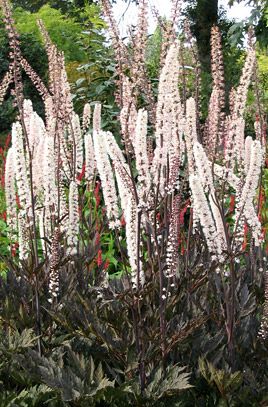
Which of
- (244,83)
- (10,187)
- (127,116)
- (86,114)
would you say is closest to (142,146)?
(127,116)

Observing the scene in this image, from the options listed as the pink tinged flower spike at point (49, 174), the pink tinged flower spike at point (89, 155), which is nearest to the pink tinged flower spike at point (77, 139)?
the pink tinged flower spike at point (89, 155)

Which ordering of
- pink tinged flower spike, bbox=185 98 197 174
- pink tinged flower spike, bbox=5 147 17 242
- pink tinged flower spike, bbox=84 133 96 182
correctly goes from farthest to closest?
pink tinged flower spike, bbox=84 133 96 182 < pink tinged flower spike, bbox=5 147 17 242 < pink tinged flower spike, bbox=185 98 197 174

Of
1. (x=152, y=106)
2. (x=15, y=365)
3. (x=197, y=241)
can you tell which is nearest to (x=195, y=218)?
(x=197, y=241)

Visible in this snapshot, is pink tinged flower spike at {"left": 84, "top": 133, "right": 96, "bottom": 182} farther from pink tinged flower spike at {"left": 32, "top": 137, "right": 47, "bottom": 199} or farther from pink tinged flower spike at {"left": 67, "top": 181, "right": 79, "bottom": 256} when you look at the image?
pink tinged flower spike at {"left": 67, "top": 181, "right": 79, "bottom": 256}

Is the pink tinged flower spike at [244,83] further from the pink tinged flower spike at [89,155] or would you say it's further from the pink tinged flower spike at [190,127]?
the pink tinged flower spike at [89,155]

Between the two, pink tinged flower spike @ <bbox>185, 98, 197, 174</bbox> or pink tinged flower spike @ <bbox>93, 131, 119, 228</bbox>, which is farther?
pink tinged flower spike @ <bbox>185, 98, 197, 174</bbox>

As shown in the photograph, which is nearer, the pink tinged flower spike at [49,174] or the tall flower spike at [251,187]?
the tall flower spike at [251,187]

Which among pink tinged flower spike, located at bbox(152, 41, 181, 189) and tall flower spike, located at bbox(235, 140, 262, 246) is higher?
pink tinged flower spike, located at bbox(152, 41, 181, 189)

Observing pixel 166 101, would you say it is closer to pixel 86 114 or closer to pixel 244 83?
pixel 244 83

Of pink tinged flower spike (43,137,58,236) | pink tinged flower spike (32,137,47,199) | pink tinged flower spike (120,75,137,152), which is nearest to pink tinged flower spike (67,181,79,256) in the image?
pink tinged flower spike (43,137,58,236)

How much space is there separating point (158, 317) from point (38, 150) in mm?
1363

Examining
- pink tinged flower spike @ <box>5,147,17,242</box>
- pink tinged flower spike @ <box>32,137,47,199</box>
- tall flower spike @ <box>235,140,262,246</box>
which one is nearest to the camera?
tall flower spike @ <box>235,140,262,246</box>

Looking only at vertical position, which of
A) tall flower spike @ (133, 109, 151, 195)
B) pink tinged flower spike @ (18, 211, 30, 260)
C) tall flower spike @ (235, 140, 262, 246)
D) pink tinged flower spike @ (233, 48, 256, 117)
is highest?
pink tinged flower spike @ (233, 48, 256, 117)

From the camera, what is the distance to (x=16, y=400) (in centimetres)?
300
